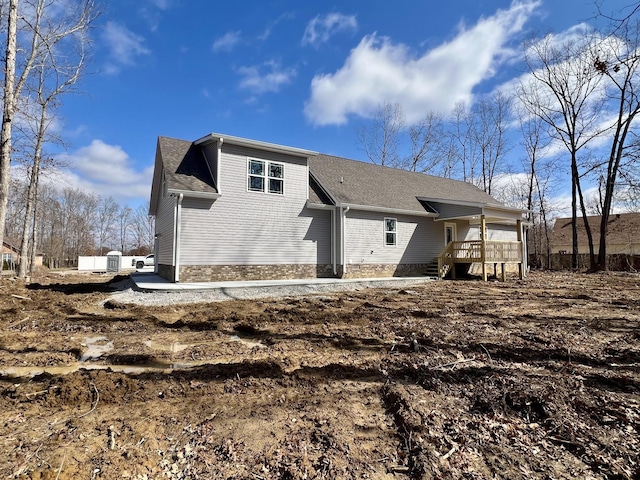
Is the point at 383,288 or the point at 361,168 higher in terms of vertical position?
the point at 361,168

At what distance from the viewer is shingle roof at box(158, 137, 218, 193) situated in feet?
36.4

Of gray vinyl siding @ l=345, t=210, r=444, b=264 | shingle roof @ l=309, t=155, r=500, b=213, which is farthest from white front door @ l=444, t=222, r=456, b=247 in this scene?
shingle roof @ l=309, t=155, r=500, b=213

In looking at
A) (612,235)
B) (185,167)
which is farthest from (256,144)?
(612,235)

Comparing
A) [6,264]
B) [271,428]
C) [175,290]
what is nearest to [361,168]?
[175,290]

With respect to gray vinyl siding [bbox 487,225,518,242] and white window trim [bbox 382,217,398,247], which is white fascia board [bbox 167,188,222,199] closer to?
white window trim [bbox 382,217,398,247]

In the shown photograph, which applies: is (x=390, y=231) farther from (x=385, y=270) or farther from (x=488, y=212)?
(x=488, y=212)

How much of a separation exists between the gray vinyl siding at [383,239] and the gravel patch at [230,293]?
169 centimetres

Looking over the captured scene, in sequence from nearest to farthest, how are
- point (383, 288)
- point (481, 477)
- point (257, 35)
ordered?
point (481, 477) → point (257, 35) → point (383, 288)

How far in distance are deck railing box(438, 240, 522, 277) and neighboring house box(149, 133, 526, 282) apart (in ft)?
0.17

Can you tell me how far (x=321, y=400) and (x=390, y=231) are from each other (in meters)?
12.6

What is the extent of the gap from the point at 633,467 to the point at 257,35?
44.0ft

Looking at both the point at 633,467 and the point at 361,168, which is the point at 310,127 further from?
the point at 633,467

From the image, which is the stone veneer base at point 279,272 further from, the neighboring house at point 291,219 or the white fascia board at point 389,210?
the white fascia board at point 389,210

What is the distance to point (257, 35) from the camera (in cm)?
1165
